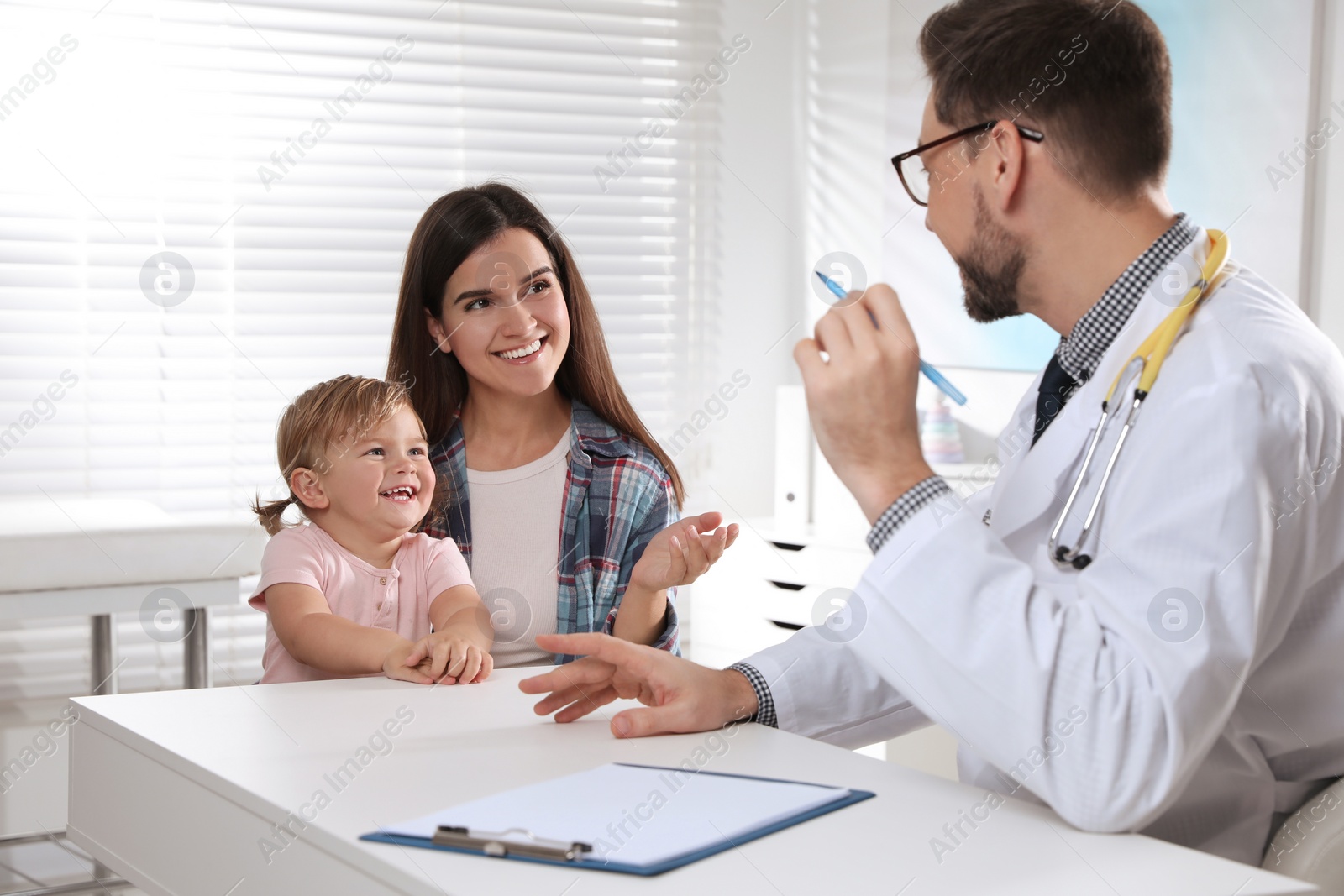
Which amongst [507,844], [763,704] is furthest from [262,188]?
[507,844]

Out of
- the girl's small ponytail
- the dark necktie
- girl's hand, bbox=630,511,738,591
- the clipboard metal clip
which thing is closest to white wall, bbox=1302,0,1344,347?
the dark necktie

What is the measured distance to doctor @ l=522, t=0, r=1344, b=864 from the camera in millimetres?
860

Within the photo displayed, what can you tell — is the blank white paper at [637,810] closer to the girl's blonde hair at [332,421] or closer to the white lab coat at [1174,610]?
the white lab coat at [1174,610]

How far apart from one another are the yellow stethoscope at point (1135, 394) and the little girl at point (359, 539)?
0.77 metres

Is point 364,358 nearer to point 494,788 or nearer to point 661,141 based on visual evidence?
point 661,141

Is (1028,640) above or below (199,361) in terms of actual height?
below

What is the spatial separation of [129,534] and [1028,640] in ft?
6.03

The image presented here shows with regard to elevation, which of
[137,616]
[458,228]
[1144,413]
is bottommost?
[137,616]

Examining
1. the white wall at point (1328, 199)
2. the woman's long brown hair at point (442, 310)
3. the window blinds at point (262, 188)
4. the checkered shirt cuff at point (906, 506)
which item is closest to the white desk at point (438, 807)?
the checkered shirt cuff at point (906, 506)

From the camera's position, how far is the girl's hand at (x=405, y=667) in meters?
1.34

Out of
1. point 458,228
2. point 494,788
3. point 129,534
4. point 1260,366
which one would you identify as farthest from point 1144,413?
point 129,534

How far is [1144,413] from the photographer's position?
3.20ft

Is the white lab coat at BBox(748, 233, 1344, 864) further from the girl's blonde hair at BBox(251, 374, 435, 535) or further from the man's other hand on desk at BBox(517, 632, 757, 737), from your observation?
the girl's blonde hair at BBox(251, 374, 435, 535)

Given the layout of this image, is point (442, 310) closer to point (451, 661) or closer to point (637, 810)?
point (451, 661)
